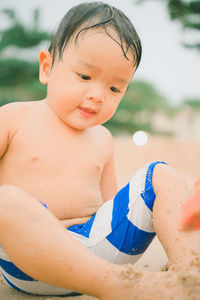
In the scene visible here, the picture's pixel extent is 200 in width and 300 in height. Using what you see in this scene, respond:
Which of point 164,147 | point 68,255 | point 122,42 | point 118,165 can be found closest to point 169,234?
point 68,255

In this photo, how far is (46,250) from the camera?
761 mm

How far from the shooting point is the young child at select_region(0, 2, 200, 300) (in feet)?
2.62

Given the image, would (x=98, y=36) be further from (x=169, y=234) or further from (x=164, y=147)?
(x=164, y=147)

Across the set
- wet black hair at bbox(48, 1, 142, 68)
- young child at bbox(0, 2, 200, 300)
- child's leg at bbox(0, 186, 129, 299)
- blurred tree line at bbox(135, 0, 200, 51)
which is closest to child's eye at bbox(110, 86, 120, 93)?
young child at bbox(0, 2, 200, 300)

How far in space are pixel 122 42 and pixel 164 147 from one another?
4553mm

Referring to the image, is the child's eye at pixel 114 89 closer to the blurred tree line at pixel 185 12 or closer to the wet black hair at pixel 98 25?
the wet black hair at pixel 98 25

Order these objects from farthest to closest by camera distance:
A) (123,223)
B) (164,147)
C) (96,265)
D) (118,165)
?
(164,147)
(118,165)
(123,223)
(96,265)

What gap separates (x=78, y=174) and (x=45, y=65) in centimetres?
44

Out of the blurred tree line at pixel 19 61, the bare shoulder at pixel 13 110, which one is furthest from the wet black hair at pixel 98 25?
the blurred tree line at pixel 19 61

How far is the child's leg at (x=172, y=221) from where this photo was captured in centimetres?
82

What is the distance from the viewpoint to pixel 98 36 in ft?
3.65

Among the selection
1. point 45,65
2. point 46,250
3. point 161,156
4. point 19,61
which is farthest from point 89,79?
point 19,61

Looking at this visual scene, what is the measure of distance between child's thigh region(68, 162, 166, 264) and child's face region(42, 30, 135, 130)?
0.95 feet

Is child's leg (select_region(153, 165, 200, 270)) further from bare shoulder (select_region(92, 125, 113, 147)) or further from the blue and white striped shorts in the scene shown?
bare shoulder (select_region(92, 125, 113, 147))
